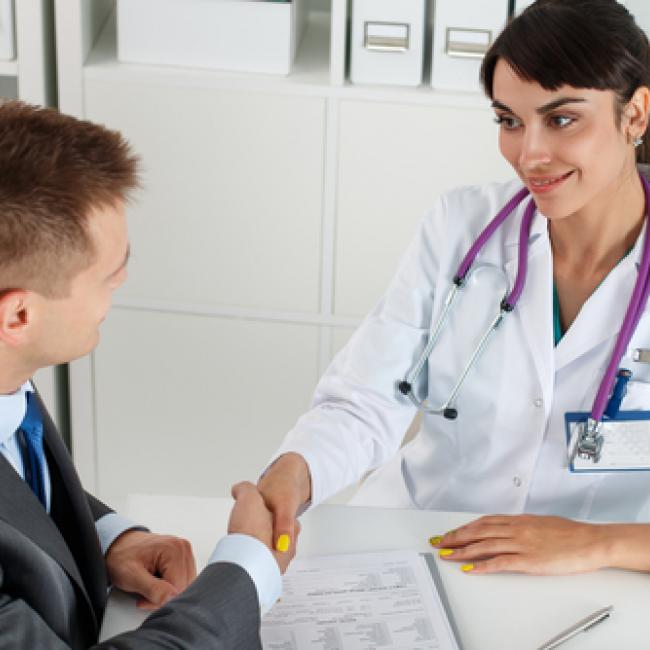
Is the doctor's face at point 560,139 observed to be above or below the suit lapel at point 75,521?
above

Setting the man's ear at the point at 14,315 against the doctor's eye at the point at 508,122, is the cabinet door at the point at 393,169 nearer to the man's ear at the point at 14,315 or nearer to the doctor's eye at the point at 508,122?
the doctor's eye at the point at 508,122

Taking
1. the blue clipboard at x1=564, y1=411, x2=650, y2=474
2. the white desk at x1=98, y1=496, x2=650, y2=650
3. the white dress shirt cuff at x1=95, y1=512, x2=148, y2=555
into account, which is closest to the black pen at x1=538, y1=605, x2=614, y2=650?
the white desk at x1=98, y1=496, x2=650, y2=650

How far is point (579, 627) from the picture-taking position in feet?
3.94

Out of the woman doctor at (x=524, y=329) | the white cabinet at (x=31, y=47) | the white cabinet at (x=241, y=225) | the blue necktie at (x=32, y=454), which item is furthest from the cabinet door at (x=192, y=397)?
the blue necktie at (x=32, y=454)

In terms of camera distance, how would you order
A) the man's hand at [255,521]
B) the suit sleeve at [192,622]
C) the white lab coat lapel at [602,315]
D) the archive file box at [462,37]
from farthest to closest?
the archive file box at [462,37] < the white lab coat lapel at [602,315] < the man's hand at [255,521] < the suit sleeve at [192,622]

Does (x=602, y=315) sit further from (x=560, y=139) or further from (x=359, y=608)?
(x=359, y=608)

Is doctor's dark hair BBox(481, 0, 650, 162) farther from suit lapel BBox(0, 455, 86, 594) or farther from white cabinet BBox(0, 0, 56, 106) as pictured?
white cabinet BBox(0, 0, 56, 106)

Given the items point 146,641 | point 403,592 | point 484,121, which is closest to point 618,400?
point 403,592

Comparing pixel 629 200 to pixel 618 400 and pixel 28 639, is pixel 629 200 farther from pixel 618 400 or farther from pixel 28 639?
pixel 28 639

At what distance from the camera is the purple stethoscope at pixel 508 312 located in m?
1.47

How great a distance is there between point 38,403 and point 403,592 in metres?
0.47

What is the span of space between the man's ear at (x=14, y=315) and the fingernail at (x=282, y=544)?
1.19 feet

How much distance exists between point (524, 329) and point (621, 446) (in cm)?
21

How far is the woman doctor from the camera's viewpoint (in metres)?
1.44
